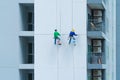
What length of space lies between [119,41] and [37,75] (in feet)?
33.7

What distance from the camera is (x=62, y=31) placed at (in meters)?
24.7

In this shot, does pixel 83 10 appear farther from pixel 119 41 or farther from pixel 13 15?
pixel 119 41

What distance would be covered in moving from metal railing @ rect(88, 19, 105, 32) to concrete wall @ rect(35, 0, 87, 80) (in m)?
0.82

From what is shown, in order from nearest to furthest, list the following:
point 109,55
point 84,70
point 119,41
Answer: point 84,70, point 109,55, point 119,41

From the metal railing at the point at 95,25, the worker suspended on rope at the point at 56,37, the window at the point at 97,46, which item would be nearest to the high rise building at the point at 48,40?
the metal railing at the point at 95,25

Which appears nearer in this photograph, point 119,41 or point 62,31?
point 62,31

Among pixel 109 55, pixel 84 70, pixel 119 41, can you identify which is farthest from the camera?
pixel 119 41

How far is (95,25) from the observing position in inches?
1034

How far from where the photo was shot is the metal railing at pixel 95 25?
83.1 ft

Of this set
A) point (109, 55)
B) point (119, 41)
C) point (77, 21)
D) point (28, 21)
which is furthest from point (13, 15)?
point (119, 41)

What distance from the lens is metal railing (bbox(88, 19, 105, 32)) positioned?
25.3m

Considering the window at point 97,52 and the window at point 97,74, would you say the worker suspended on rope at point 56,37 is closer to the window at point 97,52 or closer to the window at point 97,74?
the window at point 97,52

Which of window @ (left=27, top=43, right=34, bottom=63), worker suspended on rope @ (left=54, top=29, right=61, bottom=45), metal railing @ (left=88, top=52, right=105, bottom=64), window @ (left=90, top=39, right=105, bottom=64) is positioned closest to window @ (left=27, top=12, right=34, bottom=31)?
window @ (left=27, top=43, right=34, bottom=63)

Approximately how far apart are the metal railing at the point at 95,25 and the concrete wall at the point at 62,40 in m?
0.82
